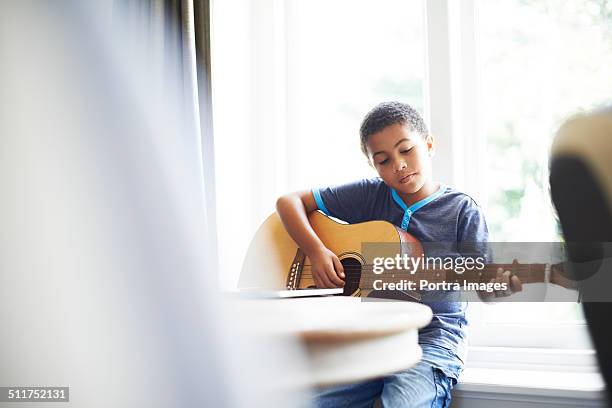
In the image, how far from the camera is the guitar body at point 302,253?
1410 millimetres

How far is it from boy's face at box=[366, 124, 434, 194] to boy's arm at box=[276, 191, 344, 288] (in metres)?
0.25

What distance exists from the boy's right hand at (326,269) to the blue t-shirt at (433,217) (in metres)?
0.22

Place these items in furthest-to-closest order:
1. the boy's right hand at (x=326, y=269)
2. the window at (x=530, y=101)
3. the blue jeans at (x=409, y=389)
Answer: the window at (x=530, y=101), the boy's right hand at (x=326, y=269), the blue jeans at (x=409, y=389)

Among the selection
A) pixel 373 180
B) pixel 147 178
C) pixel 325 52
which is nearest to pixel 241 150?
pixel 325 52

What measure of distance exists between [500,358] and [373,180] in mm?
678

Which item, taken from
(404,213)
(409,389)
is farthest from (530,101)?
(409,389)

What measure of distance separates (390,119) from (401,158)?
12 cm

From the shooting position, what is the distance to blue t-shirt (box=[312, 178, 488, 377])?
1.39m

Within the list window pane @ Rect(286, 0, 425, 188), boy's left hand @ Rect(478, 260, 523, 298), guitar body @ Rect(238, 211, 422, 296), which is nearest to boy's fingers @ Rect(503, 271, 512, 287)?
boy's left hand @ Rect(478, 260, 523, 298)

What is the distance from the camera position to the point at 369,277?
4.58ft

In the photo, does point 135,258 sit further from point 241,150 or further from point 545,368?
point 241,150

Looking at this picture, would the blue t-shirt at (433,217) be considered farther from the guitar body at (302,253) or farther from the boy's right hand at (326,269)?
the boy's right hand at (326,269)

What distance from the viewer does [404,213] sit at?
154 cm

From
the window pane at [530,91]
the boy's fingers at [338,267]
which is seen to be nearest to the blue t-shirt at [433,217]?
the boy's fingers at [338,267]
